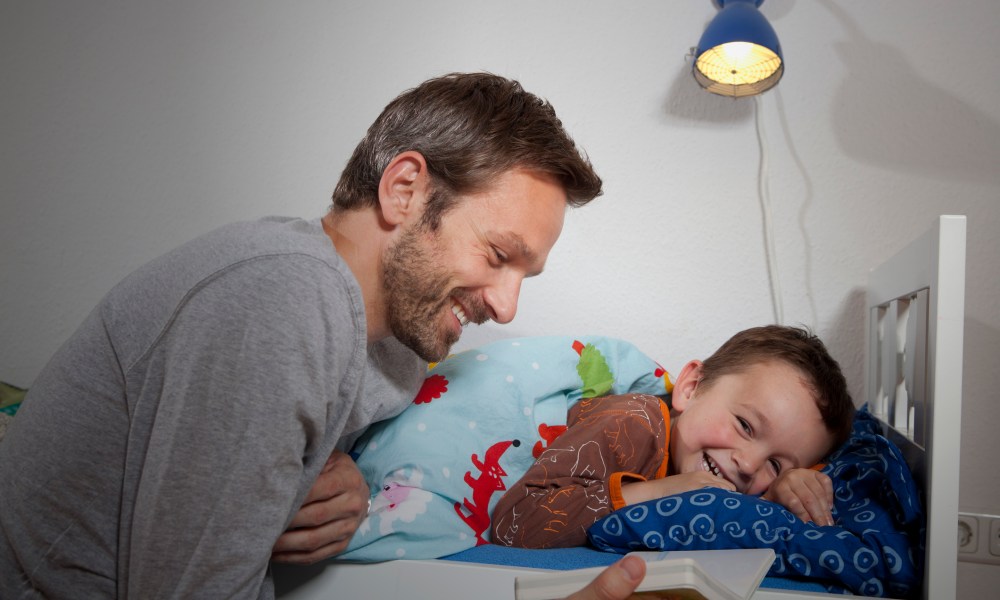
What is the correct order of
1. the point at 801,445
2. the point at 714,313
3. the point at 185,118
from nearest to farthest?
1. the point at 801,445
2. the point at 714,313
3. the point at 185,118

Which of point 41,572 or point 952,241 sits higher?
point 952,241

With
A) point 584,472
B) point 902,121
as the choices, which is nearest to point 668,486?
point 584,472

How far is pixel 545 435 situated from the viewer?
1.23m

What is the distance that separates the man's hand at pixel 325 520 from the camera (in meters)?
0.85

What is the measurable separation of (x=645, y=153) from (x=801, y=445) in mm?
787

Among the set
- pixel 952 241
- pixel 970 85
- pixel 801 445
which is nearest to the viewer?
pixel 952 241

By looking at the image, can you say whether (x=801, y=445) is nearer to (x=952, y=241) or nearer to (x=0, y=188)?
(x=952, y=241)

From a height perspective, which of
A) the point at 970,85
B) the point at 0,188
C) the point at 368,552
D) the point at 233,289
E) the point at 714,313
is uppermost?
the point at 970,85

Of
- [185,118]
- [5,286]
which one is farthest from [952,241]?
[5,286]

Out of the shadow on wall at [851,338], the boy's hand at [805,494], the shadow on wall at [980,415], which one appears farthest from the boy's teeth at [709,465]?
the shadow on wall at [980,415]

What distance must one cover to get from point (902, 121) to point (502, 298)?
1.10 meters

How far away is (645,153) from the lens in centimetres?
169

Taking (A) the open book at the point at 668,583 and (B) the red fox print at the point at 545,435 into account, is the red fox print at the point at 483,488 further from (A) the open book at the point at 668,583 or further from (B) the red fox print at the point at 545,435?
(A) the open book at the point at 668,583

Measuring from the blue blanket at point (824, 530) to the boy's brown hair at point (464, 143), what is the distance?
1.49ft
